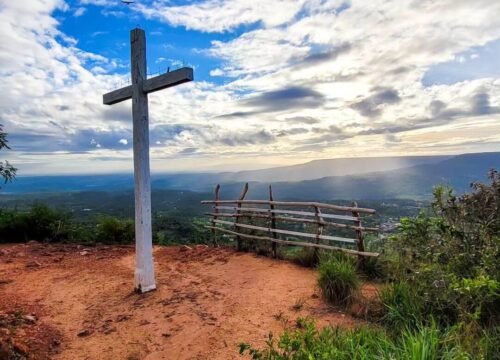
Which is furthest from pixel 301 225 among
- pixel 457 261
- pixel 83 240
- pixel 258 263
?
pixel 83 240

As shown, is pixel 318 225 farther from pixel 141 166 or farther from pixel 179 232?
pixel 179 232

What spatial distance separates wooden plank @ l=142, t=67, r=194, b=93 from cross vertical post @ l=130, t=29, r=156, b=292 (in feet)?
0.52

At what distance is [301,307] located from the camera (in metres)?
4.68

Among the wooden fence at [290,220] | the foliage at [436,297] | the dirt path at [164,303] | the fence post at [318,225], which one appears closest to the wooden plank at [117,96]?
the dirt path at [164,303]

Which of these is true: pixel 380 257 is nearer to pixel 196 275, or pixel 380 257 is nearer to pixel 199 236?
pixel 196 275

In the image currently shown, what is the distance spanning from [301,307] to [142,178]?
298 centimetres

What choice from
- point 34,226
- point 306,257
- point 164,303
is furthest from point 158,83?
point 34,226

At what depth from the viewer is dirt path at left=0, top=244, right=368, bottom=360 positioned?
392 cm

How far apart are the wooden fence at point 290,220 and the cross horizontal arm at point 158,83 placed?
3.47m

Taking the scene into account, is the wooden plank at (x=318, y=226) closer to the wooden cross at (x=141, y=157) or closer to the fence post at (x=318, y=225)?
the fence post at (x=318, y=225)

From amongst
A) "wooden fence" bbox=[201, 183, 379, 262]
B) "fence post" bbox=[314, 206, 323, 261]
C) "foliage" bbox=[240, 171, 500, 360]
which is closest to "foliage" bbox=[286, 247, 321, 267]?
"fence post" bbox=[314, 206, 323, 261]

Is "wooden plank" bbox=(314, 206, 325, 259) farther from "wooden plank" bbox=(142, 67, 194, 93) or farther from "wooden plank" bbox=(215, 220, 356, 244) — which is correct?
"wooden plank" bbox=(142, 67, 194, 93)

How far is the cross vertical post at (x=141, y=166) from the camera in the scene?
17.9ft

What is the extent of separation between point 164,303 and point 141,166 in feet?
6.73
